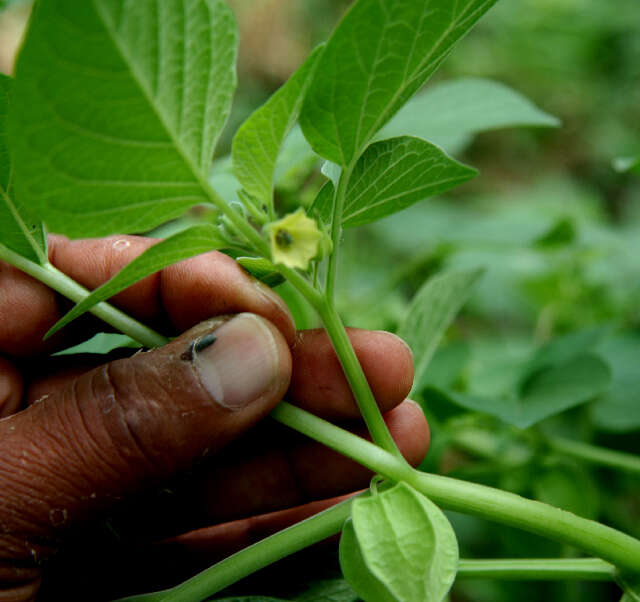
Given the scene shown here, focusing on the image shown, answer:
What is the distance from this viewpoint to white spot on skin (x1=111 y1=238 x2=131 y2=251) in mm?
691

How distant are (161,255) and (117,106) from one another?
100mm

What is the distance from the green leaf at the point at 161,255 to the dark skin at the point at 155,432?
11 cm

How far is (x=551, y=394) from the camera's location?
802 millimetres

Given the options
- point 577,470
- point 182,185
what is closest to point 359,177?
point 182,185

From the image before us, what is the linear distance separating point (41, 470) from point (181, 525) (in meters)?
0.26

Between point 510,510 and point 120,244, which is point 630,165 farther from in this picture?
point 120,244

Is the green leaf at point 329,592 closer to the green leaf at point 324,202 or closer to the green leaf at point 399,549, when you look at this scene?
the green leaf at point 399,549

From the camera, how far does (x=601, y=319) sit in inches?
47.7

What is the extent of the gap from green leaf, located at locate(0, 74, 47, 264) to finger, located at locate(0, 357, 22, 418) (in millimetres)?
166

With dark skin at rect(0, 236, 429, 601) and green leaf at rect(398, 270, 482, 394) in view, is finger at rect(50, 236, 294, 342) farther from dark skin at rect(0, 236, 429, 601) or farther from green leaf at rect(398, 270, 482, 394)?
green leaf at rect(398, 270, 482, 394)

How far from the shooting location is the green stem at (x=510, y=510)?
52cm

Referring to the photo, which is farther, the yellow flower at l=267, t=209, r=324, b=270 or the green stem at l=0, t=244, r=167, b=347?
the green stem at l=0, t=244, r=167, b=347

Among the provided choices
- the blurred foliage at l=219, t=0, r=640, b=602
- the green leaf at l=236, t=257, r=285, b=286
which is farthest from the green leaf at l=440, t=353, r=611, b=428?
the green leaf at l=236, t=257, r=285, b=286

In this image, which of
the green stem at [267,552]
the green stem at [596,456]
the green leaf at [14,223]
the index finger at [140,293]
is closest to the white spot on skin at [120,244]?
the index finger at [140,293]
